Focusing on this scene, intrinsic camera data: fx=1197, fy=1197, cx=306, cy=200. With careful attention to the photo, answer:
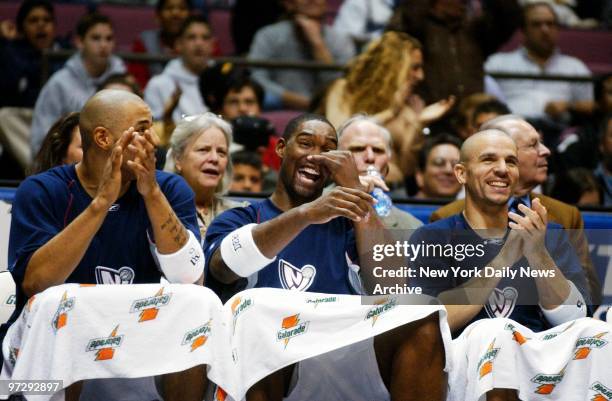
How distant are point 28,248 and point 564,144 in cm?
423

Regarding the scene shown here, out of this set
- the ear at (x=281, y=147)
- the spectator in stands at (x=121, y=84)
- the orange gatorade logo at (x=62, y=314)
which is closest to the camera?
the orange gatorade logo at (x=62, y=314)

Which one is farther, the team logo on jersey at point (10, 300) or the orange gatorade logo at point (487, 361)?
the team logo on jersey at point (10, 300)

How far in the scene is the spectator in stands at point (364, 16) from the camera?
8.34 metres

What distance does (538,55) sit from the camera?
805 centimetres

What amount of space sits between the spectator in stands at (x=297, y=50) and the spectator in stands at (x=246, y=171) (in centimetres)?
113

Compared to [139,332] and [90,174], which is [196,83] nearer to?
[90,174]

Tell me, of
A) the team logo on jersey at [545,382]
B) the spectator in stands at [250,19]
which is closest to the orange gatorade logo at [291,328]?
the team logo on jersey at [545,382]

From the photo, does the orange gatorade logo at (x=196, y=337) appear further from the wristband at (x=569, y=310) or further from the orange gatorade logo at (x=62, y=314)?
the wristband at (x=569, y=310)

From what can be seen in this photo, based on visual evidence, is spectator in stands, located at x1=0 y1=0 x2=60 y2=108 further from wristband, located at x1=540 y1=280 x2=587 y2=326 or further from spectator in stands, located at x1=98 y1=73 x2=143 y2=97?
wristband, located at x1=540 y1=280 x2=587 y2=326

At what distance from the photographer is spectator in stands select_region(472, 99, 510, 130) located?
21.6 ft

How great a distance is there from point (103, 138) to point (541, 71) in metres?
4.48

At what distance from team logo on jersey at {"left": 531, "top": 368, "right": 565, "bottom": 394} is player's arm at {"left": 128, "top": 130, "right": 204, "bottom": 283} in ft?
3.98

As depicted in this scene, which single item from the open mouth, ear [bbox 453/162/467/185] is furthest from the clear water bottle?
the open mouth

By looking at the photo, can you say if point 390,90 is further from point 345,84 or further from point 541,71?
point 541,71
